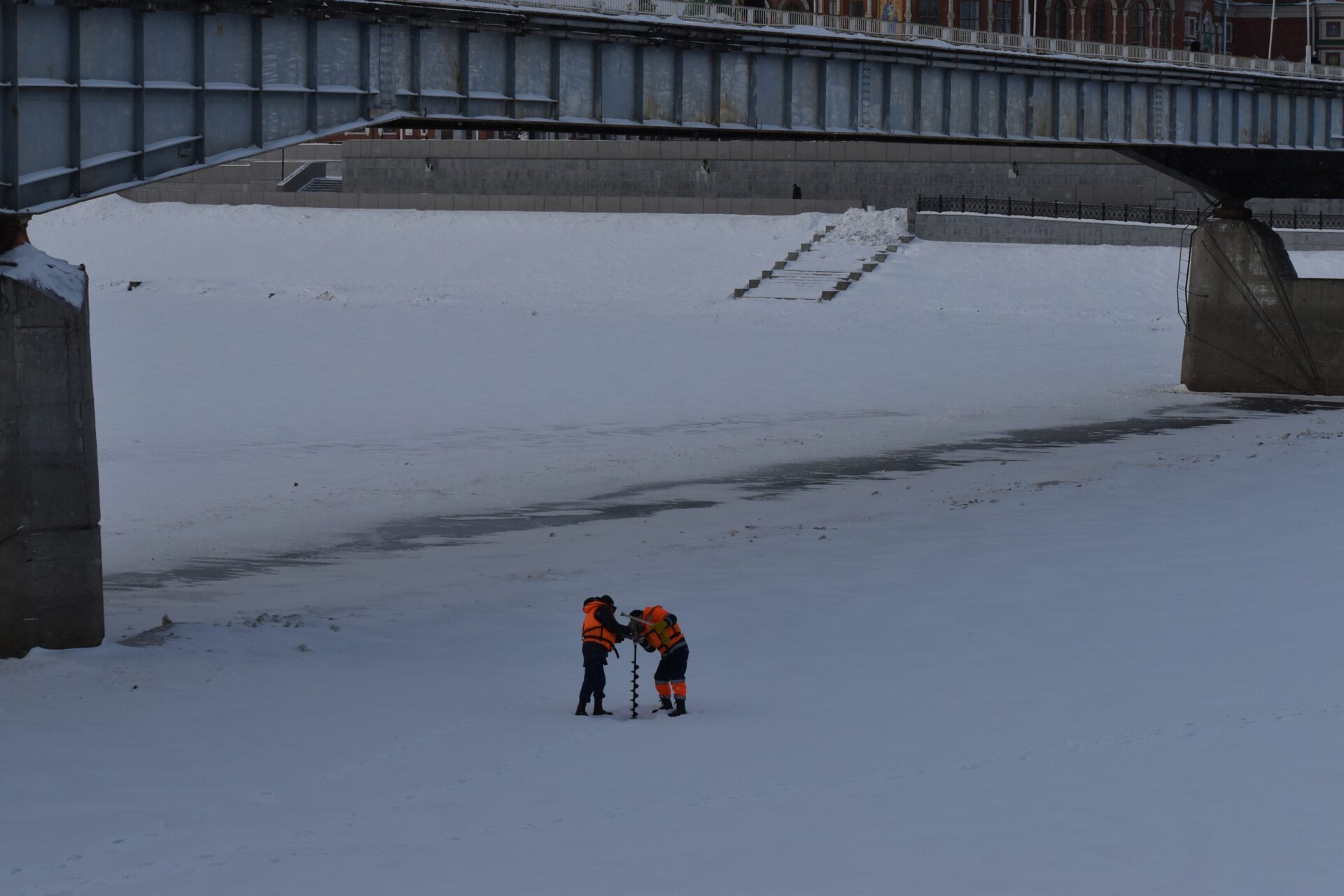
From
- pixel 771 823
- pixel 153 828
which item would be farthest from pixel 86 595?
pixel 771 823

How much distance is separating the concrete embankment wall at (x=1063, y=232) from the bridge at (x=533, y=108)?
9.26 meters

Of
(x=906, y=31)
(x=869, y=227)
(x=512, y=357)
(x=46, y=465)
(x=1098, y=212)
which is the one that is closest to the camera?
(x=46, y=465)

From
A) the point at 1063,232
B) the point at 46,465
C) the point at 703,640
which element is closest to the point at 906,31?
the point at 703,640

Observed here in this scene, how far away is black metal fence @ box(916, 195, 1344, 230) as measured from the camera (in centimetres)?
6128

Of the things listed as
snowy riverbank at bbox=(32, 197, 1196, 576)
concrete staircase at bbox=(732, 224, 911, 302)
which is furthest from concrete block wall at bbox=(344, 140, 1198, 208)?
snowy riverbank at bbox=(32, 197, 1196, 576)

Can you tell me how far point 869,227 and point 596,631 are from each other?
1909 inches

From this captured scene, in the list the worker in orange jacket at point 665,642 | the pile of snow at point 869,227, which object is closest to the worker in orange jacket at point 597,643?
the worker in orange jacket at point 665,642

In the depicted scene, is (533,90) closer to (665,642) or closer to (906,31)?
(906,31)

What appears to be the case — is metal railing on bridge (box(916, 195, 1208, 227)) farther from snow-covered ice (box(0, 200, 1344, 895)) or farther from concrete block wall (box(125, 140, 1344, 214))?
snow-covered ice (box(0, 200, 1344, 895))

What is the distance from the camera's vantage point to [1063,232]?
196 feet

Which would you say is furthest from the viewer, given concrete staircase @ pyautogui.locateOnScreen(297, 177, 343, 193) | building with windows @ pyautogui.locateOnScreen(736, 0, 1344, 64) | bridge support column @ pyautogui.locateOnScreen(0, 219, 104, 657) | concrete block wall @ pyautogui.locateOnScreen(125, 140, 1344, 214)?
building with windows @ pyautogui.locateOnScreen(736, 0, 1344, 64)

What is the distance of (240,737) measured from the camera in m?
13.9

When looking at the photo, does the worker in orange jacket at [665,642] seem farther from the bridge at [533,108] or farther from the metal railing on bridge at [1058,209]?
the metal railing on bridge at [1058,209]

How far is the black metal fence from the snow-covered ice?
708 inches
